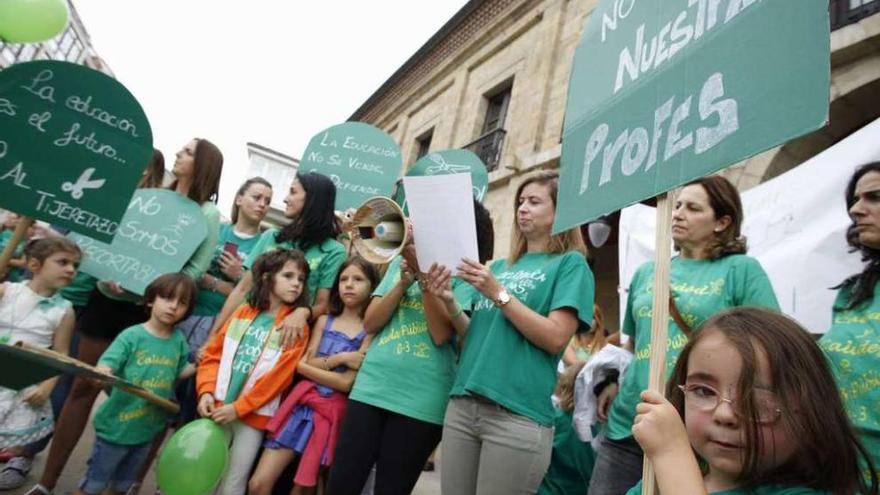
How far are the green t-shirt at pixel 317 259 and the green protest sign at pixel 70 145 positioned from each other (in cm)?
81

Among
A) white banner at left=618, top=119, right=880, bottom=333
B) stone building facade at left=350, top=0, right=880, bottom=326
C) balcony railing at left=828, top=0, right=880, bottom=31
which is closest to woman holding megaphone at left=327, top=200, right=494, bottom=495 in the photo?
white banner at left=618, top=119, right=880, bottom=333

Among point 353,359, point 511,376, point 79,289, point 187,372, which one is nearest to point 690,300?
point 511,376

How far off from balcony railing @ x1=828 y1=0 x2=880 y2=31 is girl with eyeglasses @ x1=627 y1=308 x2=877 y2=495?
468cm

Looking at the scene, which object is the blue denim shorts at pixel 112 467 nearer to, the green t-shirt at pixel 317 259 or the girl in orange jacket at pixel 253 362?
the girl in orange jacket at pixel 253 362

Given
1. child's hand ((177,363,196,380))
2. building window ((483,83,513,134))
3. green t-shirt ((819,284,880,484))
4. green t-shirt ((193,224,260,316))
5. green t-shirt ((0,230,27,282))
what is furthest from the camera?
building window ((483,83,513,134))

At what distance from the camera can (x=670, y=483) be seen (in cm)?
81

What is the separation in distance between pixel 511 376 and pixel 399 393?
45cm

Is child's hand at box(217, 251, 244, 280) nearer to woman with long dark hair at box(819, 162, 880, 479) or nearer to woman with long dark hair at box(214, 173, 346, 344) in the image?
woman with long dark hair at box(214, 173, 346, 344)

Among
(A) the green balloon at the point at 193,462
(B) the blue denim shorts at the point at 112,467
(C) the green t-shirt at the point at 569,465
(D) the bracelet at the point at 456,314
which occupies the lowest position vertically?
(B) the blue denim shorts at the point at 112,467

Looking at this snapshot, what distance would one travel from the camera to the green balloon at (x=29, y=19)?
2.79 metres

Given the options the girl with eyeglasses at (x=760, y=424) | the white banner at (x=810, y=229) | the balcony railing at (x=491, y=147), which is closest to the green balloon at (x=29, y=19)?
the girl with eyeglasses at (x=760, y=424)

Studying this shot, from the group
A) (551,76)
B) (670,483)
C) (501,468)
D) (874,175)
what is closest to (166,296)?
(501,468)

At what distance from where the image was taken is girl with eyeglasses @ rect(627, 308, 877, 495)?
84 centimetres

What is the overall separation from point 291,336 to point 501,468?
48.4 inches
